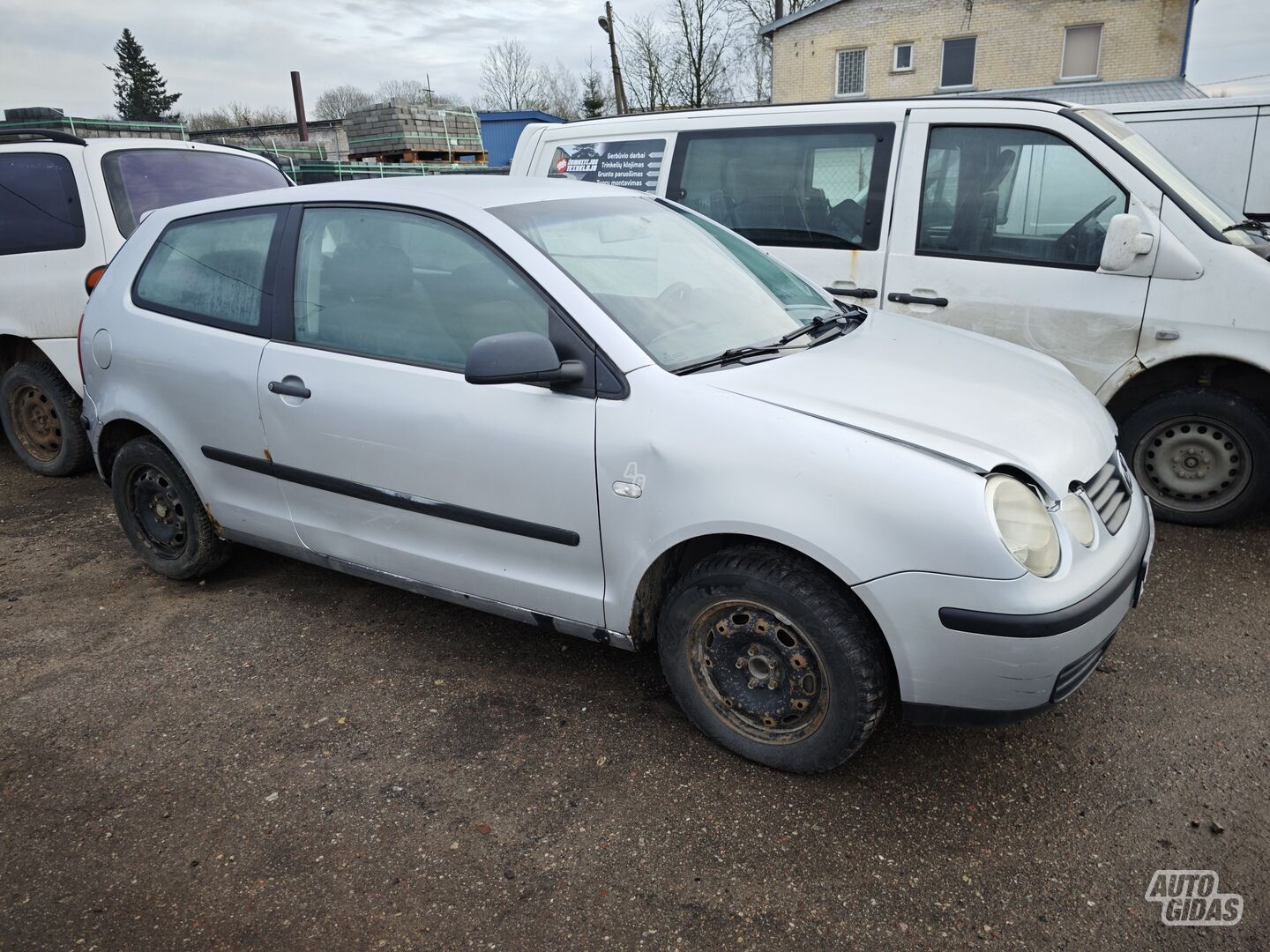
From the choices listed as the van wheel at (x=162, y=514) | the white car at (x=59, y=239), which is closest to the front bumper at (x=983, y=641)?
the van wheel at (x=162, y=514)

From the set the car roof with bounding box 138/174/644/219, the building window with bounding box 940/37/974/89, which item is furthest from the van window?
the building window with bounding box 940/37/974/89

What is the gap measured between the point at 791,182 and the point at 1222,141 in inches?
192

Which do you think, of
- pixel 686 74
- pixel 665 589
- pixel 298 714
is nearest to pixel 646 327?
pixel 665 589

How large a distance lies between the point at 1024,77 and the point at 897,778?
27222 mm

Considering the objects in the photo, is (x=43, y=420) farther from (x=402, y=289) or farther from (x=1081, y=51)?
(x=1081, y=51)

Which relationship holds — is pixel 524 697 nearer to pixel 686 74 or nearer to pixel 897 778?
pixel 897 778

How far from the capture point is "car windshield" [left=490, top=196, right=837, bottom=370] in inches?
109

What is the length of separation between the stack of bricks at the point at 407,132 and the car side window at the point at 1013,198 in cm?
1365

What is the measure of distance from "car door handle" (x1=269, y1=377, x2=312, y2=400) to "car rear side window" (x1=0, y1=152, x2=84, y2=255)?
2.96 meters

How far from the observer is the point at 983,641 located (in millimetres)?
2188

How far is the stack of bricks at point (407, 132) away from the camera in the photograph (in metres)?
16.2

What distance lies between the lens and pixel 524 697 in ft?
10.2

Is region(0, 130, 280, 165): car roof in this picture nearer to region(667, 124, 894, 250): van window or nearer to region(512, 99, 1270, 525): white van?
region(667, 124, 894, 250): van window

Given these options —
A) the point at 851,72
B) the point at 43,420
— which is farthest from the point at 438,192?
the point at 851,72
